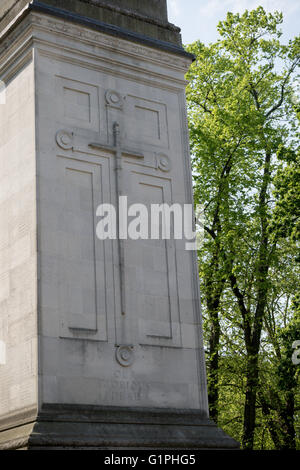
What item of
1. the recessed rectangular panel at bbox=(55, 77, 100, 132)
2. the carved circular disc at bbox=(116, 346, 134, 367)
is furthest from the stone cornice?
the carved circular disc at bbox=(116, 346, 134, 367)

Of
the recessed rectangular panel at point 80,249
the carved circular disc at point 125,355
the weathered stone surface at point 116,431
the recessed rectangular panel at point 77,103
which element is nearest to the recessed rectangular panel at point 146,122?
the recessed rectangular panel at point 77,103

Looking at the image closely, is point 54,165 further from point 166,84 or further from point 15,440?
point 15,440

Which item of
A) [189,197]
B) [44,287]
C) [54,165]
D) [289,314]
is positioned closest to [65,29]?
[54,165]

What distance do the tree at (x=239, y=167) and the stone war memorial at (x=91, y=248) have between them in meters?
9.39

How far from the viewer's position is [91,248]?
1306cm

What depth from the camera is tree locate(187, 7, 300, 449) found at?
78.8 feet

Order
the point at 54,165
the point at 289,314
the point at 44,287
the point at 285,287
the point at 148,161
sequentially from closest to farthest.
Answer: the point at 44,287 < the point at 54,165 < the point at 148,161 < the point at 285,287 < the point at 289,314

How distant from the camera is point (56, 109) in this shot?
13.5m

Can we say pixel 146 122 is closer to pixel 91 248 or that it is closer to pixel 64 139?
pixel 64 139

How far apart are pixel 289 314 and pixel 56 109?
706 inches

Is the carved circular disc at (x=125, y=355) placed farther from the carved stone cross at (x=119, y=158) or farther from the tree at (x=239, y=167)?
the tree at (x=239, y=167)

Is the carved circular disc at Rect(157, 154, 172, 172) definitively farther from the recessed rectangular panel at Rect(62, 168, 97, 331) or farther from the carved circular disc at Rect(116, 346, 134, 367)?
the carved circular disc at Rect(116, 346, 134, 367)

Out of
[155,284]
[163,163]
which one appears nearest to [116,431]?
[155,284]
